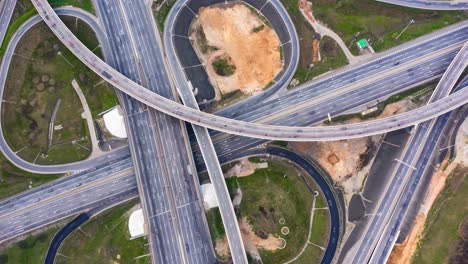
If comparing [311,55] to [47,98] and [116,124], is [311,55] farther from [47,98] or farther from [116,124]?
[47,98]

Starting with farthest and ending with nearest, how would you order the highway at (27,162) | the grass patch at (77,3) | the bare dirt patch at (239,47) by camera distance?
1. the grass patch at (77,3)
2. the bare dirt patch at (239,47)
3. the highway at (27,162)

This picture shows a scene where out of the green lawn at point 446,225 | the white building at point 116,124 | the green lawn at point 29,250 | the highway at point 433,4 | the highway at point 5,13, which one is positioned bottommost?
the green lawn at point 446,225

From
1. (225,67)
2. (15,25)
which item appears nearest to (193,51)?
Result: (225,67)

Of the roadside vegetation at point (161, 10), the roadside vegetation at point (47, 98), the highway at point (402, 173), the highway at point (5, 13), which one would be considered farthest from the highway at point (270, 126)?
the highway at point (5, 13)

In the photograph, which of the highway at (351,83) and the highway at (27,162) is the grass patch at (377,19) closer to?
the highway at (351,83)

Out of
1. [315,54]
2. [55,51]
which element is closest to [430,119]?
[315,54]

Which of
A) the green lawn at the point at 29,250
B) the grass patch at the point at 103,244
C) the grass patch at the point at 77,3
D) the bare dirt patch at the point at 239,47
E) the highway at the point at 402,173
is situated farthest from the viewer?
the grass patch at the point at 77,3

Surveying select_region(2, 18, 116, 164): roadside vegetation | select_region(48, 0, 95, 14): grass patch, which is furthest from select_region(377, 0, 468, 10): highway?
select_region(2, 18, 116, 164): roadside vegetation

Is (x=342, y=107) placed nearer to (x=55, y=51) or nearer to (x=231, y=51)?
(x=231, y=51)
